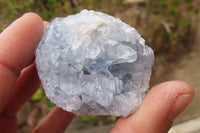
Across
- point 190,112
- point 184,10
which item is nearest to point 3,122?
point 190,112

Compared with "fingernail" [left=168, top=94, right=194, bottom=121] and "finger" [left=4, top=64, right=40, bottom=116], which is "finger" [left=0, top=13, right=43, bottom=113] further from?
"fingernail" [left=168, top=94, right=194, bottom=121]

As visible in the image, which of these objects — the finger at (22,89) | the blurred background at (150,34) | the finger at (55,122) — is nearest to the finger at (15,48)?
the finger at (22,89)

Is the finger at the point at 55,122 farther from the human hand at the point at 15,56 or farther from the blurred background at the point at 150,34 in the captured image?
the blurred background at the point at 150,34

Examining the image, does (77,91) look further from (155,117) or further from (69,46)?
(155,117)

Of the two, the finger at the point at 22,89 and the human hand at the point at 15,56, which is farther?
the finger at the point at 22,89

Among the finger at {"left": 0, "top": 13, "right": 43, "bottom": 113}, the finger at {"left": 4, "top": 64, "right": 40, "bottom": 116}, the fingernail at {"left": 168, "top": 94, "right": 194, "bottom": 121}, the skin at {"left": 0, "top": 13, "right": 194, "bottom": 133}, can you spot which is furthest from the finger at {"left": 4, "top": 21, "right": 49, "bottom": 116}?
the fingernail at {"left": 168, "top": 94, "right": 194, "bottom": 121}

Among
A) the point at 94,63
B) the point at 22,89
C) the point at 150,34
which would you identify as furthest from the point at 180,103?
the point at 150,34
